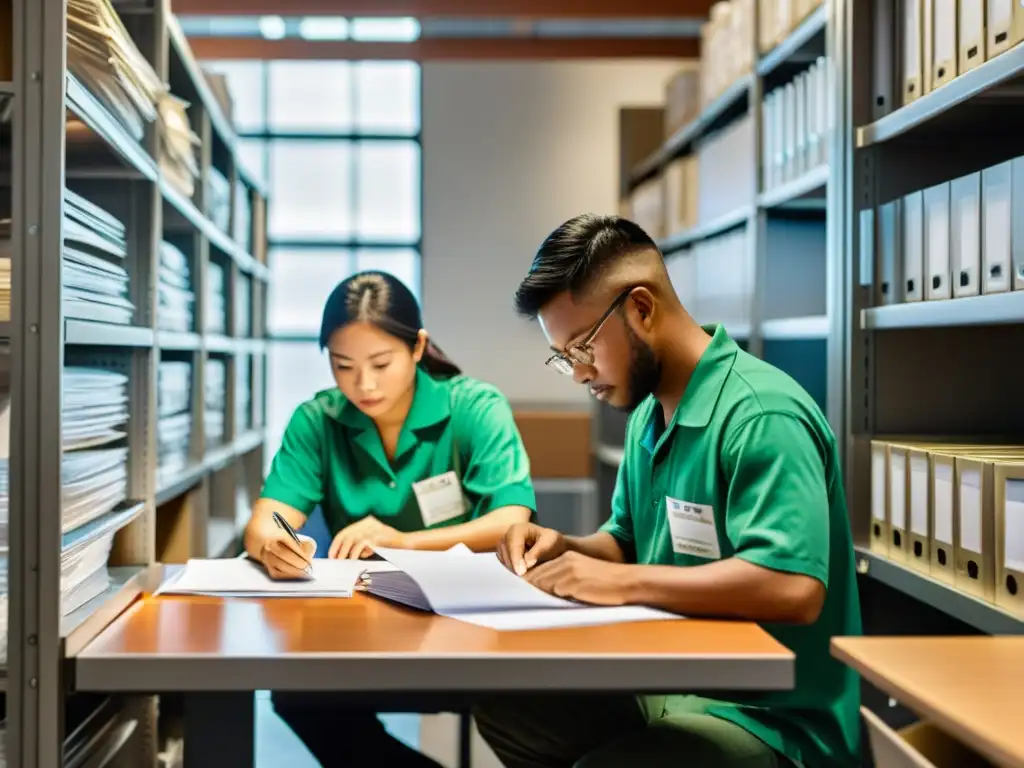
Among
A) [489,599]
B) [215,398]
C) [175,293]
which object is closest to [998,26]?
A: [489,599]

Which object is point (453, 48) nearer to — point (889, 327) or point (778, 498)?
point (889, 327)

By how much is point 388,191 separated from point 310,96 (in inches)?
28.2

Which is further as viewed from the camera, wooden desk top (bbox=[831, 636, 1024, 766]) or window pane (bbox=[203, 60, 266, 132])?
window pane (bbox=[203, 60, 266, 132])

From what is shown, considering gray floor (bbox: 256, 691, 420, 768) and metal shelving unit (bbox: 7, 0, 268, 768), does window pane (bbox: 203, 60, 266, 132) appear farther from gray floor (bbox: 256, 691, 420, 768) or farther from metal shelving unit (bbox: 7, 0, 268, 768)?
gray floor (bbox: 256, 691, 420, 768)

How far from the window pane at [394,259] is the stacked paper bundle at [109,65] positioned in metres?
3.81

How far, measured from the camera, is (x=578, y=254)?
5.49 feet

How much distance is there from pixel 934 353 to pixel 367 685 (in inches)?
61.7

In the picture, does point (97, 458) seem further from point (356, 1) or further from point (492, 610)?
point (356, 1)

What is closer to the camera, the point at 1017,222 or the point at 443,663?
the point at 443,663

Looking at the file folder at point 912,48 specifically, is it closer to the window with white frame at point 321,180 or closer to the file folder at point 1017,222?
the file folder at point 1017,222

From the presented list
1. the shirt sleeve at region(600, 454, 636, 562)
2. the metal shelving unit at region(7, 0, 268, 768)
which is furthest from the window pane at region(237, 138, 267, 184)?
the shirt sleeve at region(600, 454, 636, 562)

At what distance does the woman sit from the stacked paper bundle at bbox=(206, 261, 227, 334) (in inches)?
60.7

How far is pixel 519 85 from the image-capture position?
5.90 m

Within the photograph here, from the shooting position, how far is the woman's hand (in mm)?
1982
